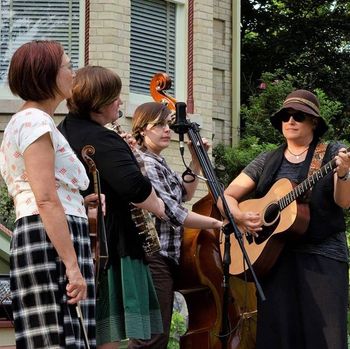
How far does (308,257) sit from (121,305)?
4.93 feet

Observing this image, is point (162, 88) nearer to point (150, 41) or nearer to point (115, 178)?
point (115, 178)

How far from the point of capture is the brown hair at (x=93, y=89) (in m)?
4.29

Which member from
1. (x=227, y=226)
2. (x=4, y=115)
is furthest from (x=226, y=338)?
(x=4, y=115)

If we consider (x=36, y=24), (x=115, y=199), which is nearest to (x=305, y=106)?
(x=115, y=199)

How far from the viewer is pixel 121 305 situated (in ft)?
13.9

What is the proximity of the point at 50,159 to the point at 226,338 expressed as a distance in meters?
2.31

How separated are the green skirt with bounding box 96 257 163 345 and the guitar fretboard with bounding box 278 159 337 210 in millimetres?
1394

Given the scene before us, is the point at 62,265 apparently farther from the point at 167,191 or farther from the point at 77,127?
the point at 167,191

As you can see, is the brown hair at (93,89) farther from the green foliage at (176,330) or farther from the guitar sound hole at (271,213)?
the green foliage at (176,330)

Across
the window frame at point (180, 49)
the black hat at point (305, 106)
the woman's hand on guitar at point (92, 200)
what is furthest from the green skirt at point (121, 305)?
the window frame at point (180, 49)

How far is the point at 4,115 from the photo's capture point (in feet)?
31.0

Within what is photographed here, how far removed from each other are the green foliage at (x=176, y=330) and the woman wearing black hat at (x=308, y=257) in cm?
145

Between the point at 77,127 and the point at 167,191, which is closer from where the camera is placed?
the point at 77,127

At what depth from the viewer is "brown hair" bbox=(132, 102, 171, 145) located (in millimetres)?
5523
